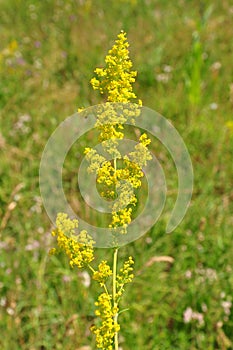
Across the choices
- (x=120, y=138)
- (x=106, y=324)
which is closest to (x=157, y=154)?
(x=120, y=138)

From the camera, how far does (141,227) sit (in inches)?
152

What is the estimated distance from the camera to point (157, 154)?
459cm

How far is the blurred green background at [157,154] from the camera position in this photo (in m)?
3.26

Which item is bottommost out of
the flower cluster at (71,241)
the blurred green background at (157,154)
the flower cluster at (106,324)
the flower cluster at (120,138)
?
the flower cluster at (106,324)

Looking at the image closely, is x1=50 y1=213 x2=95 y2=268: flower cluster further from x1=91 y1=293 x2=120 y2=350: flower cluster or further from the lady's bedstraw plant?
x1=91 y1=293 x2=120 y2=350: flower cluster

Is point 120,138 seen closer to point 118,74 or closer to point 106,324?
point 118,74

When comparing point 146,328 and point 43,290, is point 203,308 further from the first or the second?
point 43,290

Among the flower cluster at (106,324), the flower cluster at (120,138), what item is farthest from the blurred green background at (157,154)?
the flower cluster at (120,138)

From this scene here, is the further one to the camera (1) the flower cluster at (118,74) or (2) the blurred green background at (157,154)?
(2) the blurred green background at (157,154)

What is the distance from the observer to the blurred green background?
10.7 feet

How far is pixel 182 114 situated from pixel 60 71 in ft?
5.36

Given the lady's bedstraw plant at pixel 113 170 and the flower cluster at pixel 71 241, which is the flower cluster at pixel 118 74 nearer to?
the lady's bedstraw plant at pixel 113 170

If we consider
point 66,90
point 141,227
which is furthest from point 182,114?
point 141,227

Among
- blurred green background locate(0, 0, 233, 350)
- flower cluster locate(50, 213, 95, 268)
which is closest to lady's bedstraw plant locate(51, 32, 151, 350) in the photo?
flower cluster locate(50, 213, 95, 268)
